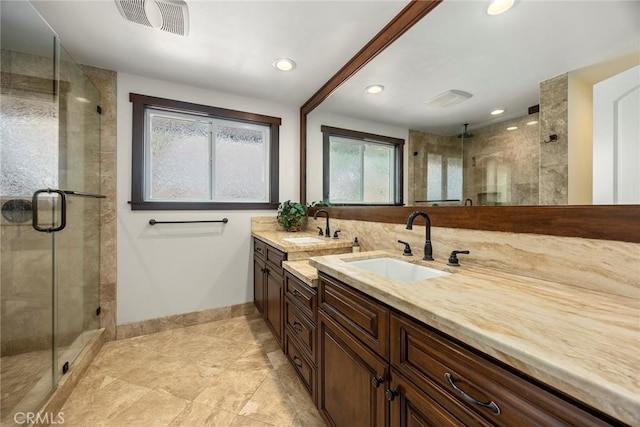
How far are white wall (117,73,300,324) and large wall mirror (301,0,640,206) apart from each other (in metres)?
1.66

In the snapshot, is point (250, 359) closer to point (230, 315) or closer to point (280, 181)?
point (230, 315)

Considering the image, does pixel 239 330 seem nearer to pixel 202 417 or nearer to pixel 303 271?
pixel 202 417

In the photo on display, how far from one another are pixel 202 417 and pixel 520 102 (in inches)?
83.7

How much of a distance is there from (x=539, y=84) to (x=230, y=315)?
9.21ft

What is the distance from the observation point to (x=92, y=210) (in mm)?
1996

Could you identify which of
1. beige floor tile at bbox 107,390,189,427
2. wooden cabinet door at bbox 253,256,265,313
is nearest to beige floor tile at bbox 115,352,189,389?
beige floor tile at bbox 107,390,189,427

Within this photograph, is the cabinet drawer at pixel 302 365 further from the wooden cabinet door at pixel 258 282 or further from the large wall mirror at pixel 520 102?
the large wall mirror at pixel 520 102

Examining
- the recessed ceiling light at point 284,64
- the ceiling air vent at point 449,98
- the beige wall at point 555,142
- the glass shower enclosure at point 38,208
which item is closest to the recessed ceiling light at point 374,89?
the ceiling air vent at point 449,98

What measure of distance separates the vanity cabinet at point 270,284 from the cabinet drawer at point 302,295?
138 millimetres

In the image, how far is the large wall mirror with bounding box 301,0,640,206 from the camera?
756 millimetres

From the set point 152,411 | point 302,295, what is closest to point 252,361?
point 152,411

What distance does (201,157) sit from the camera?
244 centimetres

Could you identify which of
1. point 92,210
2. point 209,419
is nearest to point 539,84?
point 209,419

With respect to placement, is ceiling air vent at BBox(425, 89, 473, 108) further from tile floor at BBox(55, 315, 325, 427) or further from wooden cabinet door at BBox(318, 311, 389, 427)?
tile floor at BBox(55, 315, 325, 427)
